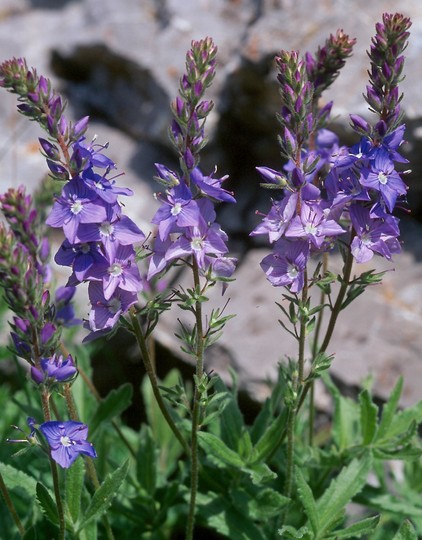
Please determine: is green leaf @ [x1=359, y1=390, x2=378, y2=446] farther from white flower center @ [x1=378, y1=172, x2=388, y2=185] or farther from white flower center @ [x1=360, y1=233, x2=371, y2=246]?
white flower center @ [x1=378, y1=172, x2=388, y2=185]

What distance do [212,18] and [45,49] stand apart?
6.06 feet

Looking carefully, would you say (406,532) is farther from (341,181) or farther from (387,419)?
(341,181)

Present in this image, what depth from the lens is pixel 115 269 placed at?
3275mm

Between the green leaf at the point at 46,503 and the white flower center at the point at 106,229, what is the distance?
3.79 ft

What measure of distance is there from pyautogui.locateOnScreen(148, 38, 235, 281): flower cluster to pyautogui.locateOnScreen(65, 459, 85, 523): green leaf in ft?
3.85

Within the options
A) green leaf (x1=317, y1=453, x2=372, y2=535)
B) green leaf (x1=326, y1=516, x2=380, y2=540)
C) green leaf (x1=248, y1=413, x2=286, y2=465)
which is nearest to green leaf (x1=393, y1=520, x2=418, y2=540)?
green leaf (x1=326, y1=516, x2=380, y2=540)

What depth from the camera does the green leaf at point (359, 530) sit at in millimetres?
3889

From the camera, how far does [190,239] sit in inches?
131

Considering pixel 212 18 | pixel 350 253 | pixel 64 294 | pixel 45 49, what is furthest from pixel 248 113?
pixel 350 253

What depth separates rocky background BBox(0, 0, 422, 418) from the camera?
626 cm

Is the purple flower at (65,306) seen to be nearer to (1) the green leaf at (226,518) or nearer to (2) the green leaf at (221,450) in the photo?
(2) the green leaf at (221,450)

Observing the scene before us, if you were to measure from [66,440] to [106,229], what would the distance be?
0.86m

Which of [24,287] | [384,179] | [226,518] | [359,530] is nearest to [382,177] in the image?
[384,179]

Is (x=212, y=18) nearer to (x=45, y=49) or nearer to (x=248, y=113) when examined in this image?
(x=248, y=113)
